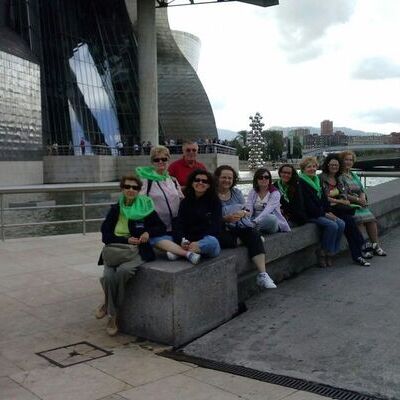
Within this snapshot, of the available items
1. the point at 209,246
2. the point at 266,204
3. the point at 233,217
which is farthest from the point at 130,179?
the point at 266,204

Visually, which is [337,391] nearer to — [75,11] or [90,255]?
[90,255]

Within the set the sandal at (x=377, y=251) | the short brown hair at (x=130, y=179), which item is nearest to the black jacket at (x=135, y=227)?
the short brown hair at (x=130, y=179)

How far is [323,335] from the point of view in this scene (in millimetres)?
4840

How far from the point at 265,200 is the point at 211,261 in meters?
1.82

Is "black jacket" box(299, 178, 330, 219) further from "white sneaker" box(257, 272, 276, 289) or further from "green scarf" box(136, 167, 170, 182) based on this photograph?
"green scarf" box(136, 167, 170, 182)

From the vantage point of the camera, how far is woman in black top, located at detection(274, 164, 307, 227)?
23.8 feet

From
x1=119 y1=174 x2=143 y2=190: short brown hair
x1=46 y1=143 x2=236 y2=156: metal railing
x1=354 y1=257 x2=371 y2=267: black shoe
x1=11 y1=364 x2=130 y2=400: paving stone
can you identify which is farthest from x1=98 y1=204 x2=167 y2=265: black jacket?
x1=46 y1=143 x2=236 y2=156: metal railing

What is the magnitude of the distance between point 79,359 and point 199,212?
1797 mm

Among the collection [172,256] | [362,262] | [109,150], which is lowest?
[362,262]

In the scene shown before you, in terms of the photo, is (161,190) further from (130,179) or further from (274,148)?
(274,148)

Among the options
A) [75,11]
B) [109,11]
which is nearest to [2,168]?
[75,11]

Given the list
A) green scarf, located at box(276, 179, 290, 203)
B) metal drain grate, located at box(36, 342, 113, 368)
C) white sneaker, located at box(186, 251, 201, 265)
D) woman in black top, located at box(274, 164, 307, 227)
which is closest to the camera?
metal drain grate, located at box(36, 342, 113, 368)

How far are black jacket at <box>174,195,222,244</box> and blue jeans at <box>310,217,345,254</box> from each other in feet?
7.91

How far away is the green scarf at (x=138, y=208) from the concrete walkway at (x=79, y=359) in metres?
1.14
